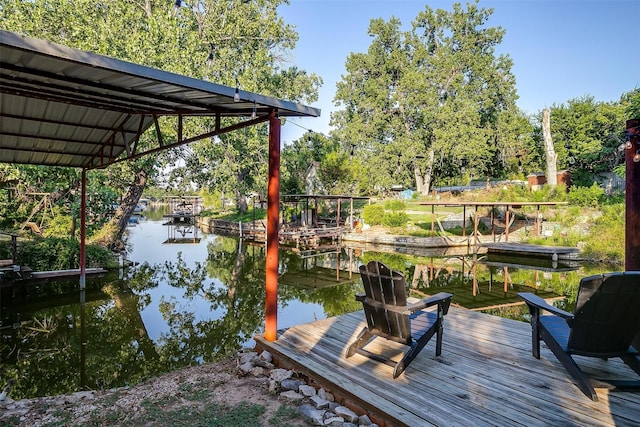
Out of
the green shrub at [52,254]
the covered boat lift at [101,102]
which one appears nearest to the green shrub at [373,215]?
the green shrub at [52,254]

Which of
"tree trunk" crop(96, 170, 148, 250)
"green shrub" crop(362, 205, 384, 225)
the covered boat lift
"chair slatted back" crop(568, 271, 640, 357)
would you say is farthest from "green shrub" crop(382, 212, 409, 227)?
"chair slatted back" crop(568, 271, 640, 357)

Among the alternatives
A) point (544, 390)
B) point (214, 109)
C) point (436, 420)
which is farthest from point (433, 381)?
point (214, 109)

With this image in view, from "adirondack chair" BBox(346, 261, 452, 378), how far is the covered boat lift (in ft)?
3.74

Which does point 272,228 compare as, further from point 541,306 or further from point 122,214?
point 122,214

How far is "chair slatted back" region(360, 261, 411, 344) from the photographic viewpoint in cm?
307

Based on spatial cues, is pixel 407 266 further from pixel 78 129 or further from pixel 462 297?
pixel 78 129

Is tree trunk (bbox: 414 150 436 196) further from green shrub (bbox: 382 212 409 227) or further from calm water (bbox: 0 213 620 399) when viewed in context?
calm water (bbox: 0 213 620 399)

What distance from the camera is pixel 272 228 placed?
4.03 metres

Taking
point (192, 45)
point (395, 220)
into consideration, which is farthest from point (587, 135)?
point (192, 45)

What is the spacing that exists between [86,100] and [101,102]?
18 cm

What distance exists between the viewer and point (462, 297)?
896cm

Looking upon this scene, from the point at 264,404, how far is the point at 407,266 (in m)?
10.7

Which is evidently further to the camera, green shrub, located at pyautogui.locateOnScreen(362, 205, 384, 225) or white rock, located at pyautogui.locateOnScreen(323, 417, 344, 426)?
green shrub, located at pyautogui.locateOnScreen(362, 205, 384, 225)

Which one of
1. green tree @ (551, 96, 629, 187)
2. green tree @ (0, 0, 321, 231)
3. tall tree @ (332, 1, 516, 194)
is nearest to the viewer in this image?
green tree @ (0, 0, 321, 231)
